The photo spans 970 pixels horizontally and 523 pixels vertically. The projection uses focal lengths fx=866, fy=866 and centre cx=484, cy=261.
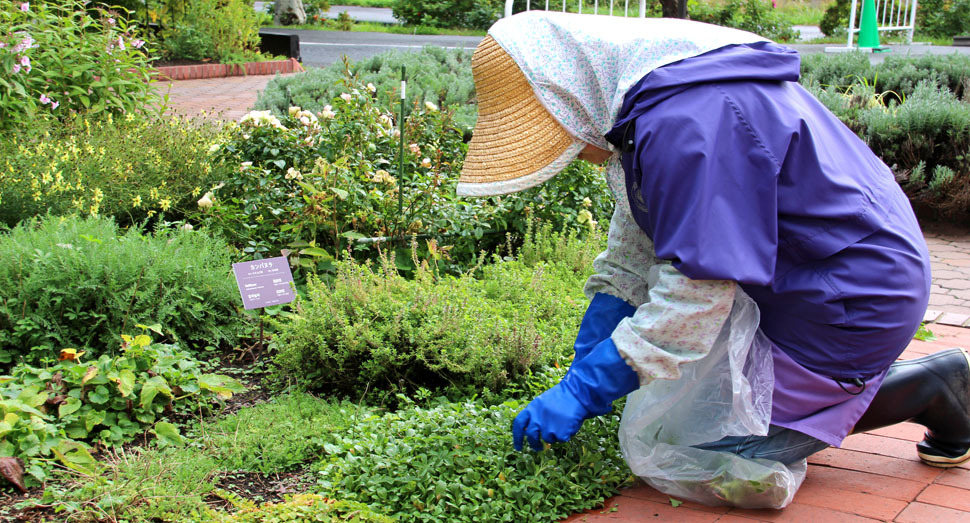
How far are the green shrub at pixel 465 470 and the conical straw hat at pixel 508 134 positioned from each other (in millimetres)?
683

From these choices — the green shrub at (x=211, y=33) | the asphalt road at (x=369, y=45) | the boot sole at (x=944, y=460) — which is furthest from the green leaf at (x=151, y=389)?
the asphalt road at (x=369, y=45)

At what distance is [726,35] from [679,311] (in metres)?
0.66

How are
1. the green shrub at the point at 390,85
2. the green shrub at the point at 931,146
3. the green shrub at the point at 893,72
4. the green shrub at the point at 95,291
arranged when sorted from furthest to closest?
1. the green shrub at the point at 893,72
2. the green shrub at the point at 390,85
3. the green shrub at the point at 931,146
4. the green shrub at the point at 95,291

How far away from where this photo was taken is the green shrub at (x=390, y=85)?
6188mm

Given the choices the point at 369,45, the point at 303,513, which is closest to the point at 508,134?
the point at 303,513

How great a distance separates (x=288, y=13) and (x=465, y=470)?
1664cm

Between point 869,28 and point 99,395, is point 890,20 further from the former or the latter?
point 99,395

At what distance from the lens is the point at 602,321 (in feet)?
8.07

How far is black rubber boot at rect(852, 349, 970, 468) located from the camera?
7.59 feet

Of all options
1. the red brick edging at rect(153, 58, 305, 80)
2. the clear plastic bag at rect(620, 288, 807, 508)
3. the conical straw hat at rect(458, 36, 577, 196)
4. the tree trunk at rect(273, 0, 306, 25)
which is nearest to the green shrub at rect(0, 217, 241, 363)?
the conical straw hat at rect(458, 36, 577, 196)

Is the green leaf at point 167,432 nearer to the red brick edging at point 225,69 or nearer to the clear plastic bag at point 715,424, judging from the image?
the clear plastic bag at point 715,424

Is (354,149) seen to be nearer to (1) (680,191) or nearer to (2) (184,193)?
(2) (184,193)

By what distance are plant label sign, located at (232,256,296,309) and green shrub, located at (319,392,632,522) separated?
0.72 metres

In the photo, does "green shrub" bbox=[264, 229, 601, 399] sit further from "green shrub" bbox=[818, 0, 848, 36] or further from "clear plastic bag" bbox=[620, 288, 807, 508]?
"green shrub" bbox=[818, 0, 848, 36]
